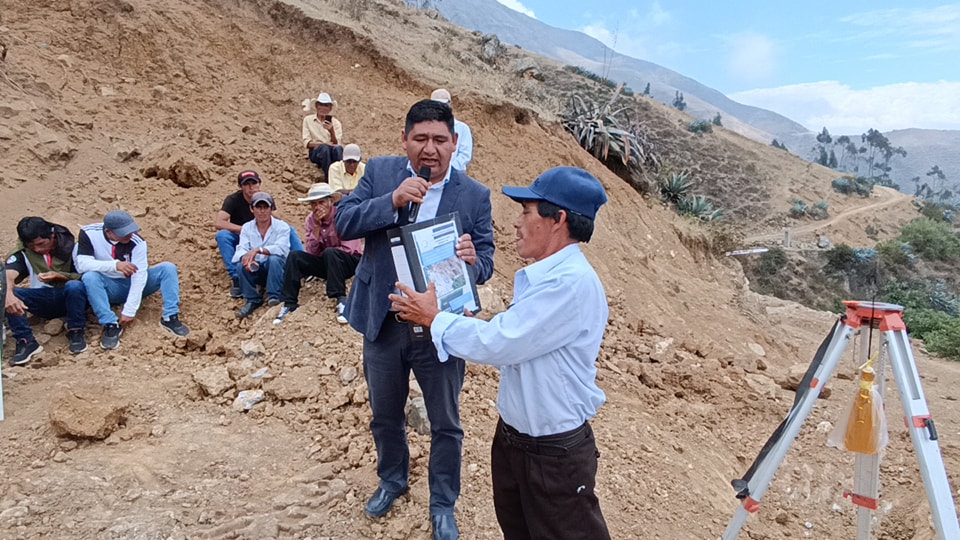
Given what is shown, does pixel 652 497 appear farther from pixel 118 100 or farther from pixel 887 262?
pixel 887 262

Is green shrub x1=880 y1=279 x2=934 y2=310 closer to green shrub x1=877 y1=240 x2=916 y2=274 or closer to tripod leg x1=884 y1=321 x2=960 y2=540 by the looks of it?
green shrub x1=877 y1=240 x2=916 y2=274

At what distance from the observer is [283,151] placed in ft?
22.4

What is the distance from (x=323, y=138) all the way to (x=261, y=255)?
2400 millimetres

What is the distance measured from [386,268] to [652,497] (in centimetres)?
217

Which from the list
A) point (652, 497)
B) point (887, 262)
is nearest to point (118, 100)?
point (652, 497)

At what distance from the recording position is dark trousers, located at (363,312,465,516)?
2.37 meters

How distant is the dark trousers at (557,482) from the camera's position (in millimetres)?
1814

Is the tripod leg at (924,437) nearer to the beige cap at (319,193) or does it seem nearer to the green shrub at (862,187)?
the beige cap at (319,193)

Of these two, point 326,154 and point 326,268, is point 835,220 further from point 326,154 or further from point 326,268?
point 326,268

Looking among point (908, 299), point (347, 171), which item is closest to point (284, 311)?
point (347, 171)

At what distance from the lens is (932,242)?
75.3 feet

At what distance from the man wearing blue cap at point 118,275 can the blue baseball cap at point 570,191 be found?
12.3ft

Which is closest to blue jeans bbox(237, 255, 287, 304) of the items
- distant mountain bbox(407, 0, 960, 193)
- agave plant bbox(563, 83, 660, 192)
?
agave plant bbox(563, 83, 660, 192)

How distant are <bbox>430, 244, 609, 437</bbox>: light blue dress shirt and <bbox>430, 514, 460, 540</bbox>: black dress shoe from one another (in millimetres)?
870
